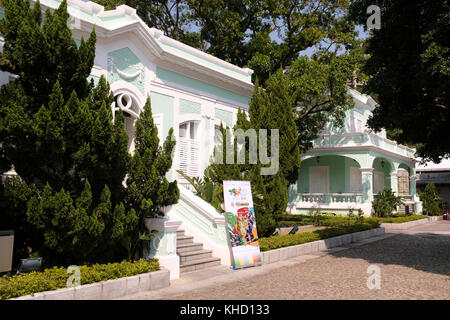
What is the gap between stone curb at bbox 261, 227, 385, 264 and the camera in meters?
9.34

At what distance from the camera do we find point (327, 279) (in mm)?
7441

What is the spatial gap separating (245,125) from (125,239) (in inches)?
209

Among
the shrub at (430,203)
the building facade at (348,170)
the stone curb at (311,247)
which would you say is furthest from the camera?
the shrub at (430,203)

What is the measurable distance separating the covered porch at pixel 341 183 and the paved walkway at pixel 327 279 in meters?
9.74

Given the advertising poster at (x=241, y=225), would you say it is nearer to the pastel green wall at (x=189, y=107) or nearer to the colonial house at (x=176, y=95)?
the colonial house at (x=176, y=95)

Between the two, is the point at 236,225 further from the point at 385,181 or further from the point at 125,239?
the point at 385,181

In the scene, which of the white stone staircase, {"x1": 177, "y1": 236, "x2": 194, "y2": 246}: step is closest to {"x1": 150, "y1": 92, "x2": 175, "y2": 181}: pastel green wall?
{"x1": 177, "y1": 236, "x2": 194, "y2": 246}: step

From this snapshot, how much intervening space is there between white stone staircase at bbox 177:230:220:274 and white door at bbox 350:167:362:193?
1570 centimetres

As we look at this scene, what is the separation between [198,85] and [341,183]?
12.9 metres

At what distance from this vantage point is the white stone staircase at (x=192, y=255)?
26.7 feet

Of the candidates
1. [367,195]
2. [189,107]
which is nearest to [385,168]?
[367,195]

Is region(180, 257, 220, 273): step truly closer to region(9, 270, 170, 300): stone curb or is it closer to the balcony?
region(9, 270, 170, 300): stone curb

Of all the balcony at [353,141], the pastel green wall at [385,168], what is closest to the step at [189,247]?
the balcony at [353,141]
